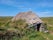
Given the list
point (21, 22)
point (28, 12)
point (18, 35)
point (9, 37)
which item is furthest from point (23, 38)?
point (28, 12)

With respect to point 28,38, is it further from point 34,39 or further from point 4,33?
point 4,33

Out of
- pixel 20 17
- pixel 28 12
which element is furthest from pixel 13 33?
pixel 28 12

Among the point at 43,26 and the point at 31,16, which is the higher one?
the point at 31,16

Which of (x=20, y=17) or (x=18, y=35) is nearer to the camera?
(x=18, y=35)

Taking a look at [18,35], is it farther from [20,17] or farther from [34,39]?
[20,17]

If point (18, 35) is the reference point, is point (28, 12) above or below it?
above

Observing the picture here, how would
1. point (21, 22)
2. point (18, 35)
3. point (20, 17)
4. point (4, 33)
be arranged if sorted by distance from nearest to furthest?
point (4, 33) → point (18, 35) → point (21, 22) → point (20, 17)

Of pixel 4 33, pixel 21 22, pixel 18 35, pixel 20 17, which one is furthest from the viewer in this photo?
pixel 20 17

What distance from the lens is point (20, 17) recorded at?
17.4 metres

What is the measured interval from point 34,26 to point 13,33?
682cm

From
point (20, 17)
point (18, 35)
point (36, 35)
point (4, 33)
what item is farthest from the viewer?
point (20, 17)

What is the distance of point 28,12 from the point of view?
18484 millimetres

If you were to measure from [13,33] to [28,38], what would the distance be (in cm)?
146

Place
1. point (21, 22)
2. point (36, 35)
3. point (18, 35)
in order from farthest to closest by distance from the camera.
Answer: point (21, 22) < point (36, 35) < point (18, 35)
